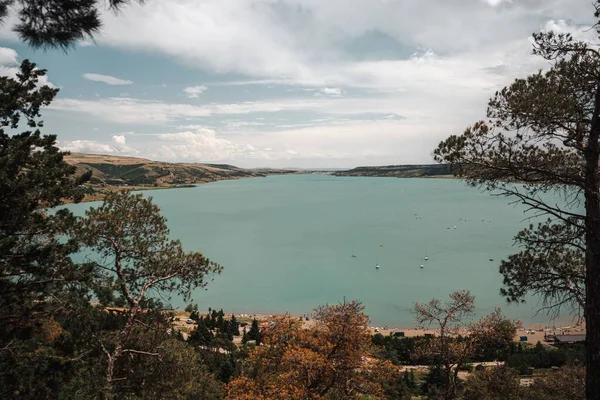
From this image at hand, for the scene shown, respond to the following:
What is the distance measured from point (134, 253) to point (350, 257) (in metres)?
59.8

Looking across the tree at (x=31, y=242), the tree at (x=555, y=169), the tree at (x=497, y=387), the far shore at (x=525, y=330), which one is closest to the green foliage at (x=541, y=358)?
the far shore at (x=525, y=330)

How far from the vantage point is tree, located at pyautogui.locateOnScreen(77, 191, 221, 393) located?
368 inches

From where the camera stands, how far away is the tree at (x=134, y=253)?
9.36 m

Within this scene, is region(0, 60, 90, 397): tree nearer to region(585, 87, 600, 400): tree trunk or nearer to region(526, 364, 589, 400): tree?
region(585, 87, 600, 400): tree trunk

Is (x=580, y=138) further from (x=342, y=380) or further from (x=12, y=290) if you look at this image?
(x=12, y=290)

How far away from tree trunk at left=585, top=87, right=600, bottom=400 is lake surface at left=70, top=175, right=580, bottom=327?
891 inches

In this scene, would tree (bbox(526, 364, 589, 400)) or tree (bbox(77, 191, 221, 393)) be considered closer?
tree (bbox(77, 191, 221, 393))

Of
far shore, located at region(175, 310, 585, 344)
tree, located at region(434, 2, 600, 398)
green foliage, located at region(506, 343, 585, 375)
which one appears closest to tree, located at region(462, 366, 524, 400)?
tree, located at region(434, 2, 600, 398)

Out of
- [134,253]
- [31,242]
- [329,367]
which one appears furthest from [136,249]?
[329,367]

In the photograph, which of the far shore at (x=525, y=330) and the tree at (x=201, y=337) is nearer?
the tree at (x=201, y=337)

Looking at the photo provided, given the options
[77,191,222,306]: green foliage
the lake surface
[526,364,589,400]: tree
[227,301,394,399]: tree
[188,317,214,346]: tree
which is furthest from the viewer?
the lake surface

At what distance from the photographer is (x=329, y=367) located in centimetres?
996

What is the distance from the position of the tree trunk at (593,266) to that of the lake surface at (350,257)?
22.6 m

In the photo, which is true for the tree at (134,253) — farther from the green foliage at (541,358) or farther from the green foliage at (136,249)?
the green foliage at (541,358)
